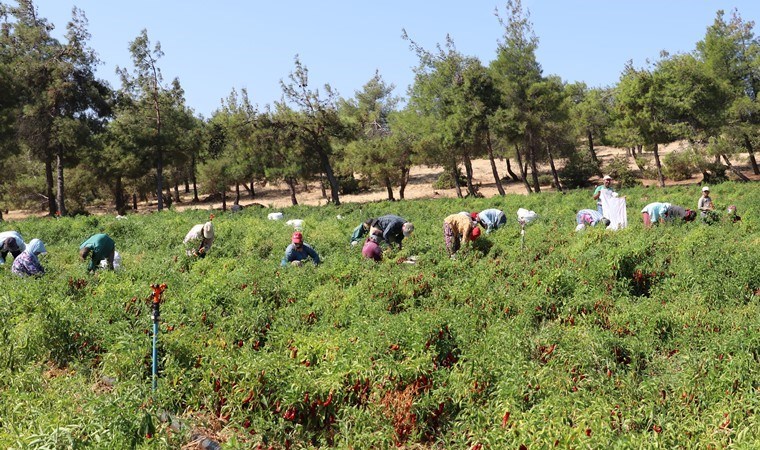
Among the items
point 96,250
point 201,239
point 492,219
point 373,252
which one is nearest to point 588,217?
point 492,219

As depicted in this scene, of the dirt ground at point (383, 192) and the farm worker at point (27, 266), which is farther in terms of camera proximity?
the dirt ground at point (383, 192)

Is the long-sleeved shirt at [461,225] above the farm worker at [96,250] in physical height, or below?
below

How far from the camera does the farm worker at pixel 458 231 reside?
411 inches

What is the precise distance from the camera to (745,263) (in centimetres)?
788

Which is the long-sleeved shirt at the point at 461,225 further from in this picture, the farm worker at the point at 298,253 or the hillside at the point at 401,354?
the farm worker at the point at 298,253

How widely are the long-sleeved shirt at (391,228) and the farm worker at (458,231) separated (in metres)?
1.10

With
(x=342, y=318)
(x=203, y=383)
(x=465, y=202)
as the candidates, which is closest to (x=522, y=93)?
(x=465, y=202)

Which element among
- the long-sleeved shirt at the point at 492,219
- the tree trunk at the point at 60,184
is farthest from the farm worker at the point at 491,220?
the tree trunk at the point at 60,184

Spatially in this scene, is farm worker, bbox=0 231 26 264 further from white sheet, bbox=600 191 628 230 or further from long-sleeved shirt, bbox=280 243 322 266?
white sheet, bbox=600 191 628 230

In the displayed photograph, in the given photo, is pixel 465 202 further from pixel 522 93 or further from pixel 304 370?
pixel 304 370

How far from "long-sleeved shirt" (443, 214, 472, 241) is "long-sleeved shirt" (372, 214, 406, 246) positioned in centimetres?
110

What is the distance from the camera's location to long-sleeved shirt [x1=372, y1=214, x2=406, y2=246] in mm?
11203

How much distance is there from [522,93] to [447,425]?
1140 inches

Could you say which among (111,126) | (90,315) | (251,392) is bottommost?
(251,392)
